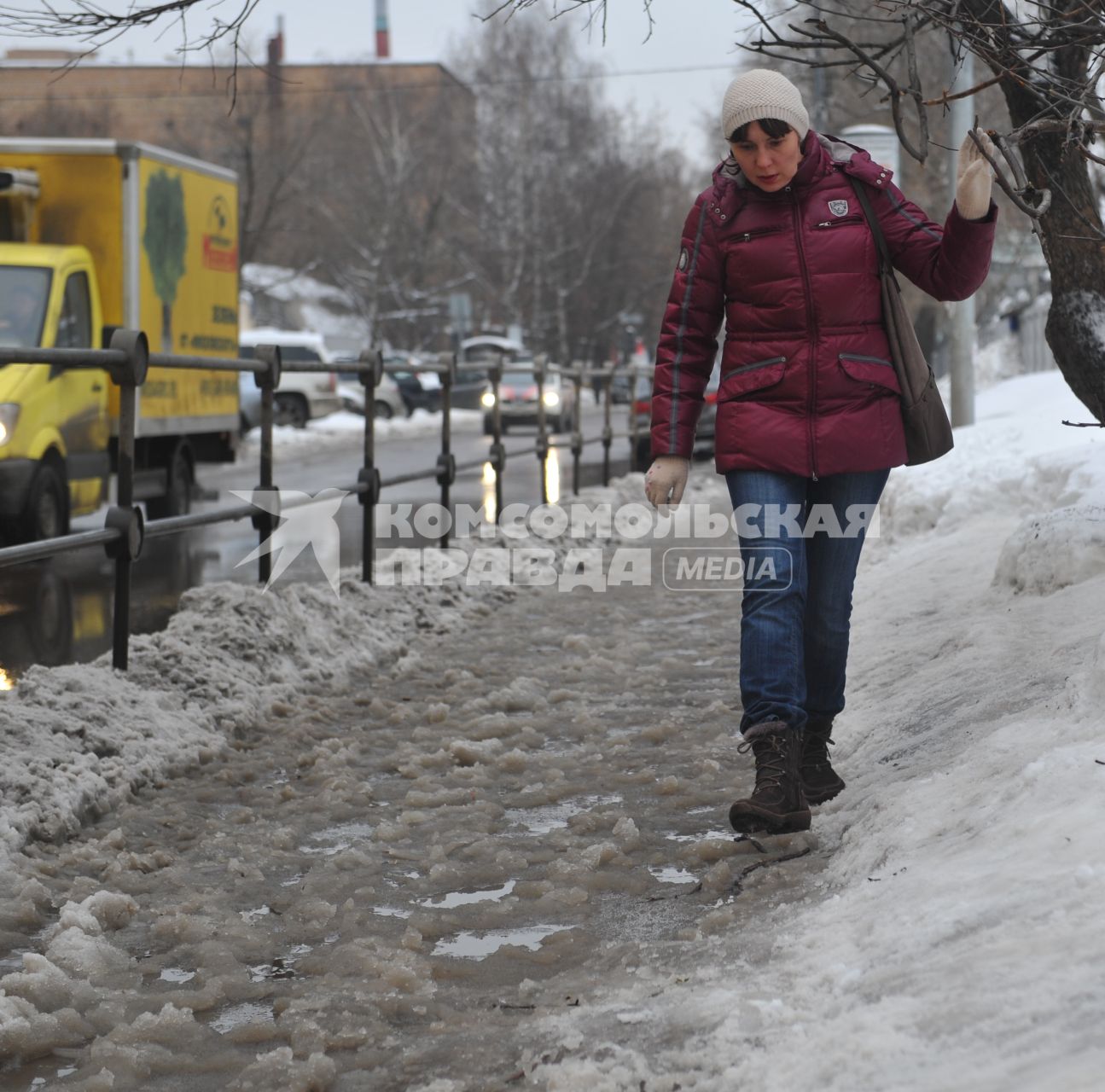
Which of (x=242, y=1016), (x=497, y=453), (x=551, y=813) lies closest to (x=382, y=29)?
(x=497, y=453)

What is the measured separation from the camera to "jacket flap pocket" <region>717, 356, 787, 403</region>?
13.0 ft

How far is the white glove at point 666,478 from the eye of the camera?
4.14 meters

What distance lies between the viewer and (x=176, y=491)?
44.1ft

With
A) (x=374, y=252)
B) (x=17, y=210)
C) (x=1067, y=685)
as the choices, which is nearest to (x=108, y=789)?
(x=1067, y=685)

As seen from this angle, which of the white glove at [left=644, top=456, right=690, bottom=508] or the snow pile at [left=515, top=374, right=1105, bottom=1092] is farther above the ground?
the white glove at [left=644, top=456, right=690, bottom=508]

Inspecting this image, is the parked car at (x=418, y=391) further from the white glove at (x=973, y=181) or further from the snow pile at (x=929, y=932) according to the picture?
A: the white glove at (x=973, y=181)

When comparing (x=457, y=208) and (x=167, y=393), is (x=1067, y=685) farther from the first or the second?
(x=457, y=208)

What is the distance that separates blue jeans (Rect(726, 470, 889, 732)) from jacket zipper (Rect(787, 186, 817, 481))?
4.0 inches

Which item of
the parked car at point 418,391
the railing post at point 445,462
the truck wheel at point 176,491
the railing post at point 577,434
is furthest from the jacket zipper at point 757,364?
the parked car at point 418,391

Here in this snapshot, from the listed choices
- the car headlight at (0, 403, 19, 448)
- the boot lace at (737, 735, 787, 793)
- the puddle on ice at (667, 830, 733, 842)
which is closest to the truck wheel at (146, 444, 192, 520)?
the car headlight at (0, 403, 19, 448)

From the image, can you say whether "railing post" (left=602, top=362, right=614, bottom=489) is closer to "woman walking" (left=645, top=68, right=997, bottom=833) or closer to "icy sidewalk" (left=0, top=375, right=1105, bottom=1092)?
"icy sidewalk" (left=0, top=375, right=1105, bottom=1092)

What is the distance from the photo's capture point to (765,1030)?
8.76ft

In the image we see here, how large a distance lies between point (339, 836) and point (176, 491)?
9.48m

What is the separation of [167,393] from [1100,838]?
1107 cm
